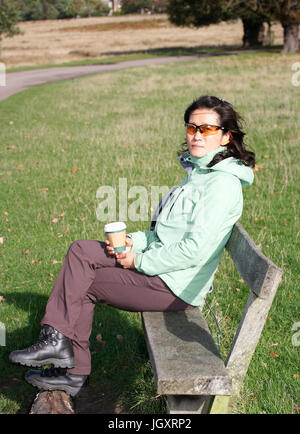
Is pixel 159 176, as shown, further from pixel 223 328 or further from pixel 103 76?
pixel 103 76

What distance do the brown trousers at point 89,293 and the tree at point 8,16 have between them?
146 feet

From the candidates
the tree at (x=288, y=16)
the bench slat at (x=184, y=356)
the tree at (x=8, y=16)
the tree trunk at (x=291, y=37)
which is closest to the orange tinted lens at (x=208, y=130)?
the bench slat at (x=184, y=356)

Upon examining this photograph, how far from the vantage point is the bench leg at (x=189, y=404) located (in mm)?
2480

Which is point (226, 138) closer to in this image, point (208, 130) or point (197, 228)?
point (208, 130)

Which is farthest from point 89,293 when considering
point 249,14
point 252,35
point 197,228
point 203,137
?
point 252,35

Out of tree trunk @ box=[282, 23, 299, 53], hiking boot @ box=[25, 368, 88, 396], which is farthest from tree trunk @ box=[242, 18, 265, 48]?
hiking boot @ box=[25, 368, 88, 396]

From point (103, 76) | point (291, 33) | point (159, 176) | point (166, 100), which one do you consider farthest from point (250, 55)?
point (159, 176)

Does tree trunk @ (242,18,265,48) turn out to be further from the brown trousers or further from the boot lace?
the boot lace

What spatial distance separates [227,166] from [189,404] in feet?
4.30

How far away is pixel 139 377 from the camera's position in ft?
11.2

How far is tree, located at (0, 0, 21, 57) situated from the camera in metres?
42.8

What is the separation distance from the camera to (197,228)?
2799mm
